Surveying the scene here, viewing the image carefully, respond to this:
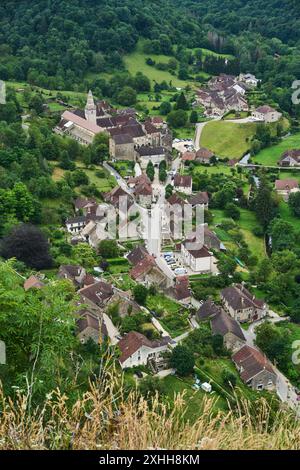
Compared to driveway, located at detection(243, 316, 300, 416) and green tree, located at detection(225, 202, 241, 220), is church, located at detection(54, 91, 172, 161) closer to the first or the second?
green tree, located at detection(225, 202, 241, 220)

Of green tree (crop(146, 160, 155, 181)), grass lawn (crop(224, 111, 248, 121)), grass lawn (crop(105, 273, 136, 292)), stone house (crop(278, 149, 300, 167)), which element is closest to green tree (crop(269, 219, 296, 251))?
grass lawn (crop(105, 273, 136, 292))

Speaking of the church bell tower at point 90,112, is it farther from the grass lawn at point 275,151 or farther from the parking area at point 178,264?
the parking area at point 178,264

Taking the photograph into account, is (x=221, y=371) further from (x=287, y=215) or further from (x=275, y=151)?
(x=275, y=151)

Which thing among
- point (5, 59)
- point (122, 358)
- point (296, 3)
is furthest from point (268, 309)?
point (296, 3)

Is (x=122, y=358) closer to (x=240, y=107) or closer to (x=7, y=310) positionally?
(x=7, y=310)

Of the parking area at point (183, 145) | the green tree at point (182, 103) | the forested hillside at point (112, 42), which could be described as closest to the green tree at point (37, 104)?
the forested hillside at point (112, 42)

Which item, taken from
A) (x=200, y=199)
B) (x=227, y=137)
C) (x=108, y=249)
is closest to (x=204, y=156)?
(x=227, y=137)
